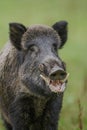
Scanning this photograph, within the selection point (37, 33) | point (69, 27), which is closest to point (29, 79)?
point (37, 33)

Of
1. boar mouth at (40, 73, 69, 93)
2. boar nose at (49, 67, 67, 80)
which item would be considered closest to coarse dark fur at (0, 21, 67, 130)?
boar mouth at (40, 73, 69, 93)

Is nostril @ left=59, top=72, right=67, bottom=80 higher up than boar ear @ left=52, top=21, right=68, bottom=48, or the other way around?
boar ear @ left=52, top=21, right=68, bottom=48

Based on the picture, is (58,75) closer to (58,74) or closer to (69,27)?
(58,74)

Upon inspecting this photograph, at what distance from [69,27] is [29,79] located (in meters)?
15.6

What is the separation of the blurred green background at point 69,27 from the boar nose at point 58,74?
2.65 meters

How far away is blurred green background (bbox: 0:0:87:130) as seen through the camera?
15.8 meters

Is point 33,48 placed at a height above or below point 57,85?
above

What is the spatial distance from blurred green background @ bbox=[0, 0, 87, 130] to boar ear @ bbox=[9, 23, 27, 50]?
6.04ft

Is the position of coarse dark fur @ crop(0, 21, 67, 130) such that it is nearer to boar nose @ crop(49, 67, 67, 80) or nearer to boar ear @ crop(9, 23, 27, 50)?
boar ear @ crop(9, 23, 27, 50)

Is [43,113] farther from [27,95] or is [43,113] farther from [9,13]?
[9,13]

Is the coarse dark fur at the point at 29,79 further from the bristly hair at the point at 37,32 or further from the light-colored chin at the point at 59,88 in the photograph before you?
the light-colored chin at the point at 59,88

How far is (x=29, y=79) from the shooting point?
37.7ft

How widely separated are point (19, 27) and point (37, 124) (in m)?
1.24

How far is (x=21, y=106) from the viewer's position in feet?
39.0
